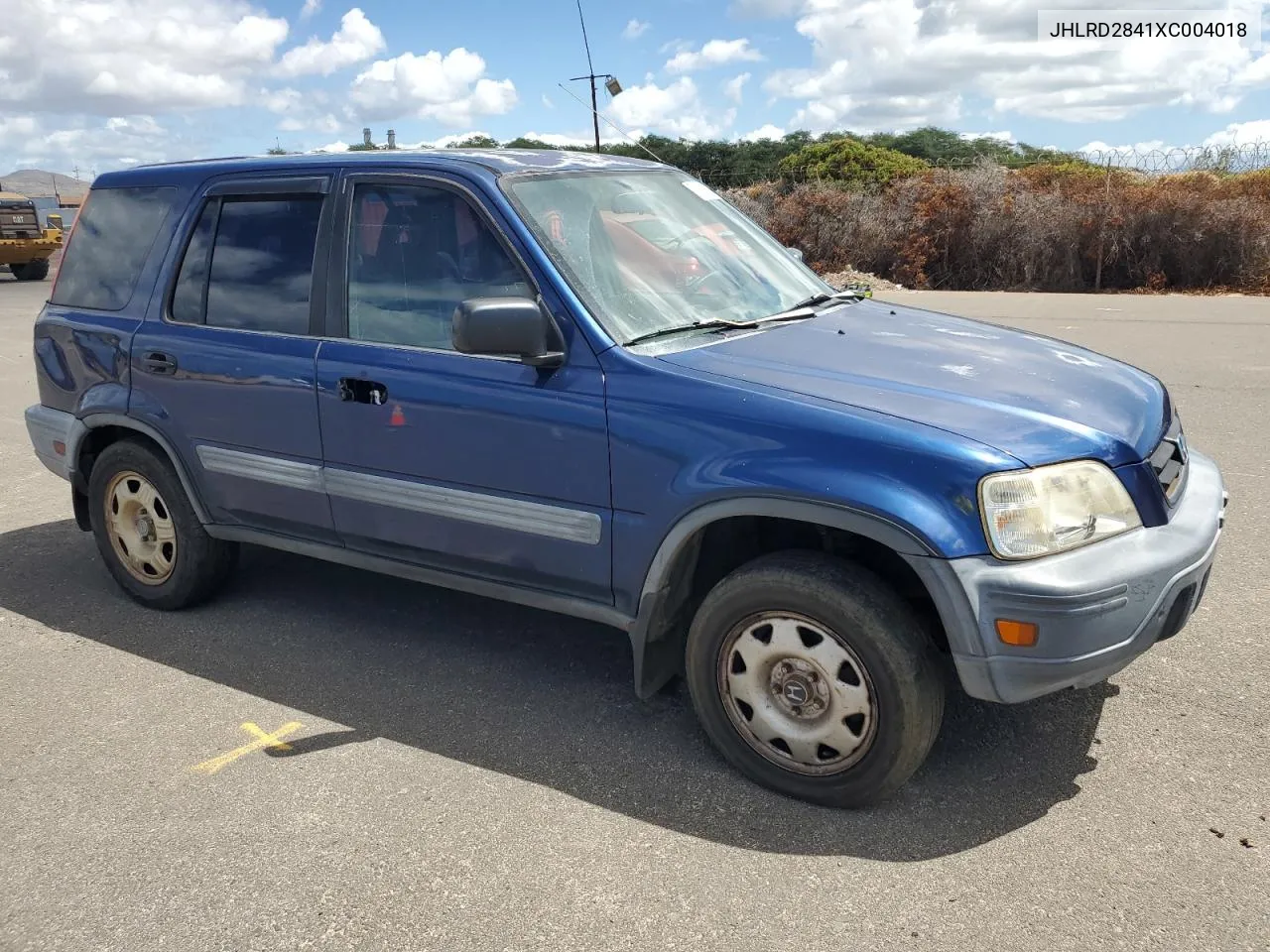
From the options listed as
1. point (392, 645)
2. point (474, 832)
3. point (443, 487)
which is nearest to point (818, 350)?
point (443, 487)

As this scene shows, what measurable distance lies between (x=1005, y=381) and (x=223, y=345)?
9.66ft

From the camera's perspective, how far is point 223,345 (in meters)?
4.40

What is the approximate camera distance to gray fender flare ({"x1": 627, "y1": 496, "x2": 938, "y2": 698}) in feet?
9.72

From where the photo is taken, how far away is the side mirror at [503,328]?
337cm

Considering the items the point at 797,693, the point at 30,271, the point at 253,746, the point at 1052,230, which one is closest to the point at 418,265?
the point at 253,746

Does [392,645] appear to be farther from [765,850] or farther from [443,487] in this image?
[765,850]

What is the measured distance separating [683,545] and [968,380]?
1.00 metres

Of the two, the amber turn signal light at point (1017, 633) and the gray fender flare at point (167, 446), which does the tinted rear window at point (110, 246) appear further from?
the amber turn signal light at point (1017, 633)

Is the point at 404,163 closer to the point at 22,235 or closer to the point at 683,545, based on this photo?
the point at 683,545

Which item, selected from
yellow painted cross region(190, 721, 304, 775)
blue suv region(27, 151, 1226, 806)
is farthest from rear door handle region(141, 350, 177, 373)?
yellow painted cross region(190, 721, 304, 775)

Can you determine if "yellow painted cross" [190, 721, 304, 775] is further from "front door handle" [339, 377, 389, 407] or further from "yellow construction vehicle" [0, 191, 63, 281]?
"yellow construction vehicle" [0, 191, 63, 281]

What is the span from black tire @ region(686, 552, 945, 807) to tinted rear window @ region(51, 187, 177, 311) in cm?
304

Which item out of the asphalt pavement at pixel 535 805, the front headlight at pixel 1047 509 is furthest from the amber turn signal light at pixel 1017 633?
the asphalt pavement at pixel 535 805

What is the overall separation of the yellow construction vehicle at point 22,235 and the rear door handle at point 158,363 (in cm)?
2539
